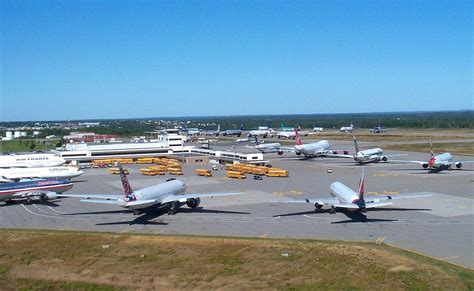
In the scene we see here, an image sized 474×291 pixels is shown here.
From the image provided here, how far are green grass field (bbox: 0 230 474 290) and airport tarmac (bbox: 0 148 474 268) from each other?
395 cm

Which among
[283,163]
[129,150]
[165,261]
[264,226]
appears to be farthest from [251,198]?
[129,150]

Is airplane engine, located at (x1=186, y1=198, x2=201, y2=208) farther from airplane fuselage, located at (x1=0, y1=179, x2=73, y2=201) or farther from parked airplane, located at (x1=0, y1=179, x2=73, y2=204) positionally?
airplane fuselage, located at (x1=0, y1=179, x2=73, y2=201)

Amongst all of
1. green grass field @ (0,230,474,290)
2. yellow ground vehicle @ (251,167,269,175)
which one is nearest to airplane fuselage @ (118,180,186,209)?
green grass field @ (0,230,474,290)

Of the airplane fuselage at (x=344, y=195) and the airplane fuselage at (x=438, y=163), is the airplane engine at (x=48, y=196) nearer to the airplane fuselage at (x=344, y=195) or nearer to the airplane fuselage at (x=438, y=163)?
the airplane fuselage at (x=344, y=195)

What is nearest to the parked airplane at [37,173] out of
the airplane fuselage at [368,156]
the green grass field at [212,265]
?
the green grass field at [212,265]

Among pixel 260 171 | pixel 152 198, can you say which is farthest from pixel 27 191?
pixel 260 171

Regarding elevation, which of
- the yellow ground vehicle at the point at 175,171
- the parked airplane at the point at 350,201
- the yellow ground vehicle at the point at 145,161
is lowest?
the yellow ground vehicle at the point at 145,161

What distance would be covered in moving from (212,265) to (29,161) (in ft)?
294

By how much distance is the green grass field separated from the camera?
125 feet

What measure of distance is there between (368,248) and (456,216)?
1883 cm

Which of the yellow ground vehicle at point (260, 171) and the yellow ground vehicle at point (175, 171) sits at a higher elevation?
the yellow ground vehicle at point (260, 171)

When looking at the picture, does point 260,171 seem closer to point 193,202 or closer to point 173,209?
point 193,202

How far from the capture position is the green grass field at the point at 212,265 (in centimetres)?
3812

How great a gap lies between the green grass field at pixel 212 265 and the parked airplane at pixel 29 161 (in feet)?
228
